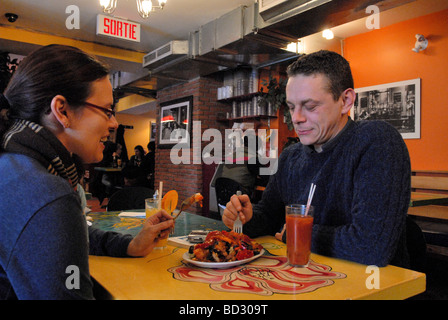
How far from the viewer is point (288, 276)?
992mm

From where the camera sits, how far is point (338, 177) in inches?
54.2

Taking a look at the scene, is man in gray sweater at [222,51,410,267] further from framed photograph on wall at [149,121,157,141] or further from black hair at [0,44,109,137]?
framed photograph on wall at [149,121,157,141]

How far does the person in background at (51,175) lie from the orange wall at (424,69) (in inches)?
170

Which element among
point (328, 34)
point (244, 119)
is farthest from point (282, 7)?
point (244, 119)

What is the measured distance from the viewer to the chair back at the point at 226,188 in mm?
3771

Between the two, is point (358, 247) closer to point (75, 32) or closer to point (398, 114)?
point (398, 114)

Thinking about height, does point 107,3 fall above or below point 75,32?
below

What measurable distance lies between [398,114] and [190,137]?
357cm

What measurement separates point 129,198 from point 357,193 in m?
2.13

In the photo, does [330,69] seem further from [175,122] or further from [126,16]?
[175,122]

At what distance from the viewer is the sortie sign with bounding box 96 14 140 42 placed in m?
4.36

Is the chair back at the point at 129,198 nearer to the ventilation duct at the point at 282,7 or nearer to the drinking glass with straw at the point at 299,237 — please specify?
the drinking glass with straw at the point at 299,237

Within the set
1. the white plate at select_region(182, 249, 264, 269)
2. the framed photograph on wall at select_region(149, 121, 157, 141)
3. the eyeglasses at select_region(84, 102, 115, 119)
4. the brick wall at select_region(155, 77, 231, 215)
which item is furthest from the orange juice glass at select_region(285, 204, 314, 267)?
the framed photograph on wall at select_region(149, 121, 157, 141)
